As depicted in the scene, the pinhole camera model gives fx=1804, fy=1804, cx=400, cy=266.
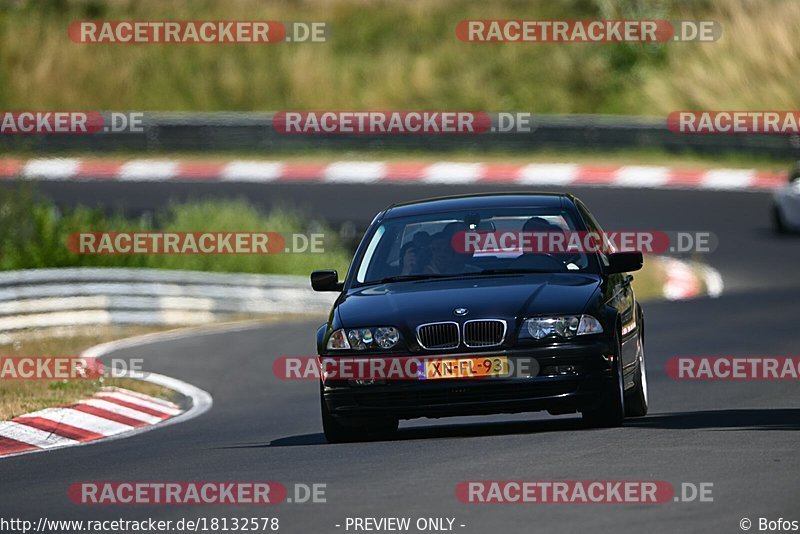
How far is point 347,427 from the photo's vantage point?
1056cm

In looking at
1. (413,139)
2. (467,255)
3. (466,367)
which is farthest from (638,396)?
(413,139)

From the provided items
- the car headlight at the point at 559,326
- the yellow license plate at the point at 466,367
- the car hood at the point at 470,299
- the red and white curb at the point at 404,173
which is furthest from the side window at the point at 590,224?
the red and white curb at the point at 404,173

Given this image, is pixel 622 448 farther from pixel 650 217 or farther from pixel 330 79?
pixel 330 79

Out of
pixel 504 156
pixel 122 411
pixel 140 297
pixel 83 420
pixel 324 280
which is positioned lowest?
pixel 83 420

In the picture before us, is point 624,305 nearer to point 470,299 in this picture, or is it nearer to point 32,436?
point 470,299

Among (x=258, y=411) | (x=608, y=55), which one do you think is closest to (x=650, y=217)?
(x=608, y=55)

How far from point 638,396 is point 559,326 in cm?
161

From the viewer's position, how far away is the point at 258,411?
13773mm

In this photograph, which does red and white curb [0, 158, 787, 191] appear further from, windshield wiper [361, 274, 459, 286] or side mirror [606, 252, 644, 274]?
windshield wiper [361, 274, 459, 286]

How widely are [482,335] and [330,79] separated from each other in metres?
30.9

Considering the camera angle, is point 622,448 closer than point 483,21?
Yes

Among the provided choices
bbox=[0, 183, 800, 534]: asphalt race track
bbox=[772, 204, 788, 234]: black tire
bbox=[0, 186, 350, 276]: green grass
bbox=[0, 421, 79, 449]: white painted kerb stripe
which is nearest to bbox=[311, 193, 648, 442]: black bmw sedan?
bbox=[0, 183, 800, 534]: asphalt race track

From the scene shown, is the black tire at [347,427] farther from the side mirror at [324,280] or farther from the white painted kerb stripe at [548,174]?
the white painted kerb stripe at [548,174]

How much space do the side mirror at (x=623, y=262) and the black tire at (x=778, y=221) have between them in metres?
16.0
